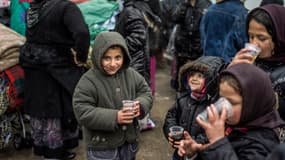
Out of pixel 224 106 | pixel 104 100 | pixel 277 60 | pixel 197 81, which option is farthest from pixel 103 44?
pixel 224 106

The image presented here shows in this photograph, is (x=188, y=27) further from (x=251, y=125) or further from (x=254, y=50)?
(x=251, y=125)

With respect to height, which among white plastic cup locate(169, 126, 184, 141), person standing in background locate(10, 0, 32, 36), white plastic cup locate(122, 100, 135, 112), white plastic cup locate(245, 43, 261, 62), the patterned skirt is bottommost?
the patterned skirt

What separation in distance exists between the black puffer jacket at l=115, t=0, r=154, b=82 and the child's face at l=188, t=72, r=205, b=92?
1.53 meters

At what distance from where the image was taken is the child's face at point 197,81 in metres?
2.62

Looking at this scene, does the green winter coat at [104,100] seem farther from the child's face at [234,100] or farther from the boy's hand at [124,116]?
the child's face at [234,100]

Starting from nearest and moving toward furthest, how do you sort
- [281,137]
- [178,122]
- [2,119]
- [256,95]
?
[256,95] → [281,137] → [178,122] → [2,119]

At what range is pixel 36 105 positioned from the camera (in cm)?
379

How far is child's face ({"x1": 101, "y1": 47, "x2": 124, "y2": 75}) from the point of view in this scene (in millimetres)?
2799

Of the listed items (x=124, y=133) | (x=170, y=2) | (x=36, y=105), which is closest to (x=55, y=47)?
(x=36, y=105)

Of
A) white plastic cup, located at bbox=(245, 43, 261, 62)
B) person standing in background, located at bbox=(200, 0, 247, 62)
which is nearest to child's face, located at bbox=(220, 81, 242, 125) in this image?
white plastic cup, located at bbox=(245, 43, 261, 62)

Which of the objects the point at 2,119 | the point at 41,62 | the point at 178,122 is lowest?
the point at 2,119

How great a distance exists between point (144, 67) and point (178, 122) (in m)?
1.69

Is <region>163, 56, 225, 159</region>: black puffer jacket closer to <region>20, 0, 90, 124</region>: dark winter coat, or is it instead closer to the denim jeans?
the denim jeans

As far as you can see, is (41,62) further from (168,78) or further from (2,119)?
(168,78)
